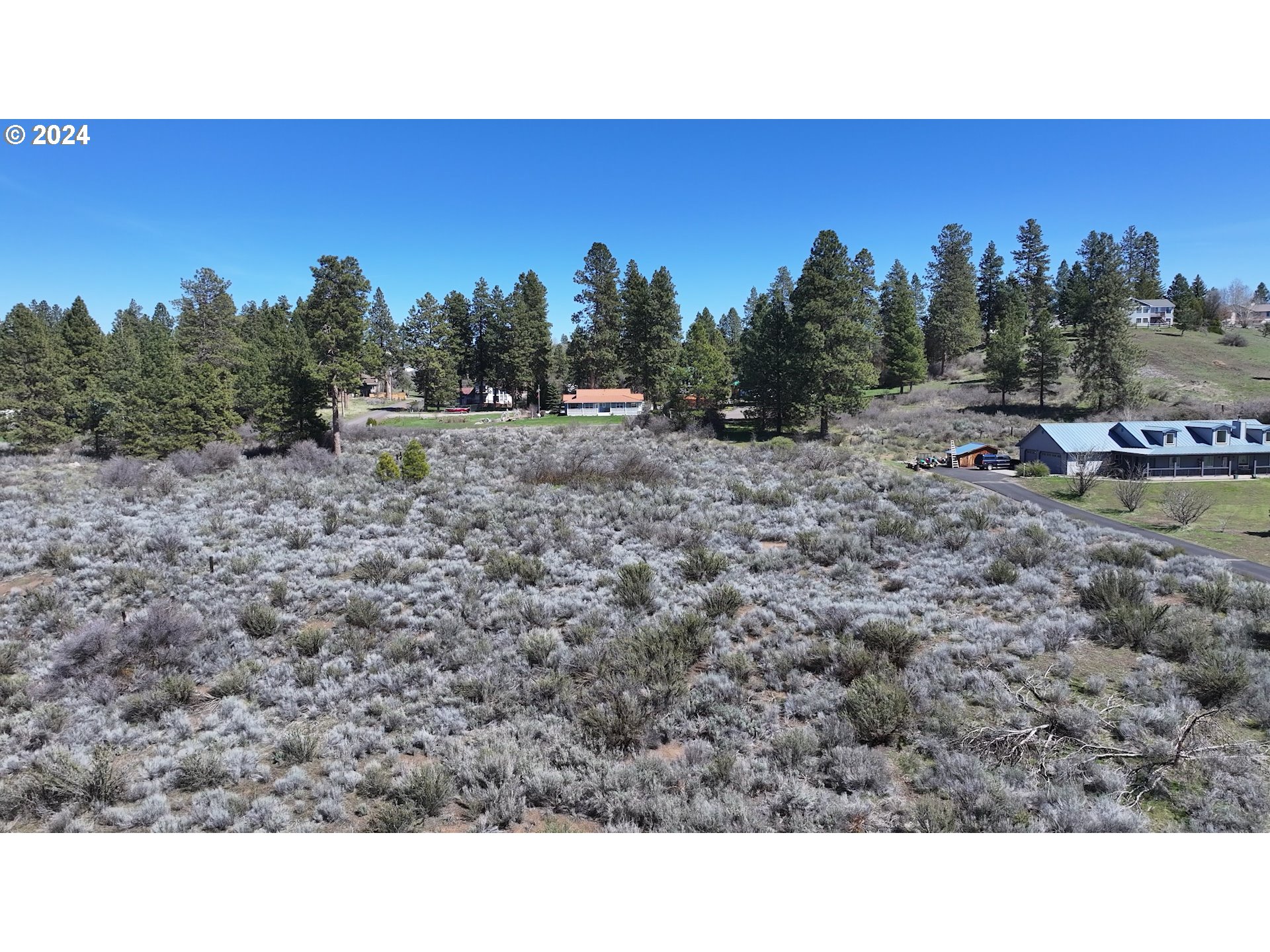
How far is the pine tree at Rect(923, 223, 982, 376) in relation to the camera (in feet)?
232

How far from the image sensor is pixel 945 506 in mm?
18281

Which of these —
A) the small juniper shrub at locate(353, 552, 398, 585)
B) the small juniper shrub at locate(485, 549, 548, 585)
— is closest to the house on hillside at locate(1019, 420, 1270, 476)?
the small juniper shrub at locate(485, 549, 548, 585)

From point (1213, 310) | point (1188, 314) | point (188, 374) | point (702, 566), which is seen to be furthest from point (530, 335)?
point (1213, 310)

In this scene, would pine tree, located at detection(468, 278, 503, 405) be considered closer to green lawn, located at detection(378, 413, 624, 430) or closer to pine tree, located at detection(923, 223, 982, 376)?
green lawn, located at detection(378, 413, 624, 430)

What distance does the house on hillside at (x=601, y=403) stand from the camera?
61.2 meters

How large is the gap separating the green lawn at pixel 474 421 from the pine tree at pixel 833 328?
19.4m

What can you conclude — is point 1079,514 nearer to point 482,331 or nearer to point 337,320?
point 337,320

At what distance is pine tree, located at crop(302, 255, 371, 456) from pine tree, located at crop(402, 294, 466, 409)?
26002 millimetres

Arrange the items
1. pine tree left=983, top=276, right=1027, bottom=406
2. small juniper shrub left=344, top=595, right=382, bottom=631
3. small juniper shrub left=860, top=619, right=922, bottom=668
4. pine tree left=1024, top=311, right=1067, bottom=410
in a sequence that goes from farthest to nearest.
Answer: pine tree left=983, top=276, right=1027, bottom=406
pine tree left=1024, top=311, right=1067, bottom=410
small juniper shrub left=344, top=595, right=382, bottom=631
small juniper shrub left=860, top=619, right=922, bottom=668

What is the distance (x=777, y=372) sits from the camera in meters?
45.3

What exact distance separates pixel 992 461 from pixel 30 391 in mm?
63414

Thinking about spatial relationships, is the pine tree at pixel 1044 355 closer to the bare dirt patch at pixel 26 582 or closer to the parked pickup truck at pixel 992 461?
the parked pickup truck at pixel 992 461

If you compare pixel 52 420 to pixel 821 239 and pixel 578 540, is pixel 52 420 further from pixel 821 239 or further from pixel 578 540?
pixel 821 239

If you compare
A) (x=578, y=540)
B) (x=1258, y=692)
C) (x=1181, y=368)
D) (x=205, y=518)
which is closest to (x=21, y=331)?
(x=205, y=518)
